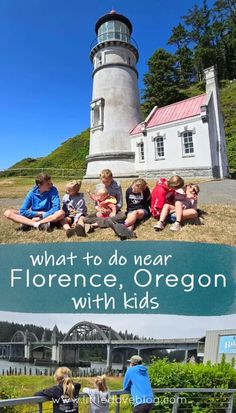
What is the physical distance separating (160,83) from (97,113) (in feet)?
82.0

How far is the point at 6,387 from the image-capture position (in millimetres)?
4262

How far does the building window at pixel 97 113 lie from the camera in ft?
68.7

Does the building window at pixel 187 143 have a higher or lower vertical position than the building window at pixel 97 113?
lower

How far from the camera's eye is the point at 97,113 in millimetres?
21578

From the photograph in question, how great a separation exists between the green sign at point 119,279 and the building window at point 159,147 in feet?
52.0

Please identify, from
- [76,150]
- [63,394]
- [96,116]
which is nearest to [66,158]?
[76,150]

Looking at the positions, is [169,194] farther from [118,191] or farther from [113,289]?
[113,289]

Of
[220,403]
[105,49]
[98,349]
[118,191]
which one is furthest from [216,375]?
[105,49]

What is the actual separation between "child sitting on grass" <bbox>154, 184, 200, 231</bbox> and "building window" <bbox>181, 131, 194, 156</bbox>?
13.2m

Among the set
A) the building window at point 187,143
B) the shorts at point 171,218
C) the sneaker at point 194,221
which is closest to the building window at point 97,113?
the building window at point 187,143

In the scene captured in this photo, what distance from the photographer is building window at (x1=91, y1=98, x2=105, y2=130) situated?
20.9 m

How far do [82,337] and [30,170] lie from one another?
25855mm

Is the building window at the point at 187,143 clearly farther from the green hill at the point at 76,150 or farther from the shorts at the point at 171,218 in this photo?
the shorts at the point at 171,218

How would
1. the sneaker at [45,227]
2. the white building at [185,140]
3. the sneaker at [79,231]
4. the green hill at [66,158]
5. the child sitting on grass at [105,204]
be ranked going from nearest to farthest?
the sneaker at [79,231], the sneaker at [45,227], the child sitting on grass at [105,204], the white building at [185,140], the green hill at [66,158]
